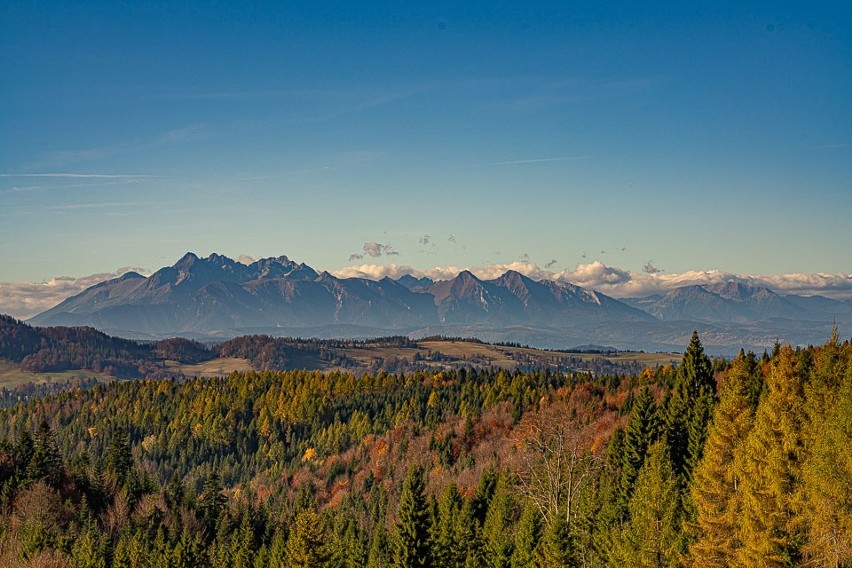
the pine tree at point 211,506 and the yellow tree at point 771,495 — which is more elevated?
the yellow tree at point 771,495

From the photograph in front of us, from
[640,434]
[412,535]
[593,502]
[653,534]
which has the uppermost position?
[640,434]

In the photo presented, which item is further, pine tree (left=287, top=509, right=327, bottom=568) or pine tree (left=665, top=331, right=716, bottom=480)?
pine tree (left=665, top=331, right=716, bottom=480)

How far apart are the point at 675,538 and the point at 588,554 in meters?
21.4

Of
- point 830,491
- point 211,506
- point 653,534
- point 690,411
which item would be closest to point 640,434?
point 690,411

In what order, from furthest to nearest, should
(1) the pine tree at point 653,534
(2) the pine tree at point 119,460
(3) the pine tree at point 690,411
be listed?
(2) the pine tree at point 119,460 → (3) the pine tree at point 690,411 → (1) the pine tree at point 653,534

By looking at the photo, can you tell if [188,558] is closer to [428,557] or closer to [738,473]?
[428,557]

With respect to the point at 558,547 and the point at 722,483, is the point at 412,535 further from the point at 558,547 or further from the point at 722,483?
the point at 722,483

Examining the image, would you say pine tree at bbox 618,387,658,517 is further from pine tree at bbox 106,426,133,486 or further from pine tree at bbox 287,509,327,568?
pine tree at bbox 106,426,133,486

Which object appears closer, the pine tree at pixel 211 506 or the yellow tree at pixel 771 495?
the yellow tree at pixel 771 495

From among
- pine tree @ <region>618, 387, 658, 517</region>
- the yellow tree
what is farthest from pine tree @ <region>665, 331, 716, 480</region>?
the yellow tree

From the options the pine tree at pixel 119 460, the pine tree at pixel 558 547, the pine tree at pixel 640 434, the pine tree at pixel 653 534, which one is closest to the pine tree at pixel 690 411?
the pine tree at pixel 640 434

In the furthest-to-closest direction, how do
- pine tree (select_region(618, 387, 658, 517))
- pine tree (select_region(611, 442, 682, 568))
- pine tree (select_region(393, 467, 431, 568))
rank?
pine tree (select_region(618, 387, 658, 517)) → pine tree (select_region(393, 467, 431, 568)) → pine tree (select_region(611, 442, 682, 568))

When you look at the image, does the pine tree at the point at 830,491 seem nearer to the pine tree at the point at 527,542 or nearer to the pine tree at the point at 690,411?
the pine tree at the point at 527,542

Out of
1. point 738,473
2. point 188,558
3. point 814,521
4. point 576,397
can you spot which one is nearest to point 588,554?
point 738,473
